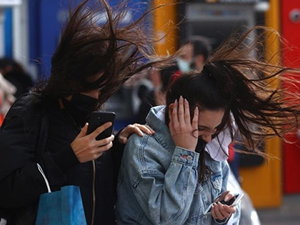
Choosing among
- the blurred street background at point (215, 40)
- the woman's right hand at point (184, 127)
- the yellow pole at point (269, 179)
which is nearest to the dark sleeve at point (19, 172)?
the woman's right hand at point (184, 127)

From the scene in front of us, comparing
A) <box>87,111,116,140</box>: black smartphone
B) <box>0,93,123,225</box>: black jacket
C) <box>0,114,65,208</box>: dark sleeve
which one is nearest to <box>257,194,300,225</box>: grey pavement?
<box>0,93,123,225</box>: black jacket

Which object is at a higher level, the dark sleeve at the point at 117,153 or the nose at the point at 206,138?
the nose at the point at 206,138

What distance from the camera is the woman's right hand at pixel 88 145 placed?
222 centimetres

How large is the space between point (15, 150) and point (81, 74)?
1.23ft

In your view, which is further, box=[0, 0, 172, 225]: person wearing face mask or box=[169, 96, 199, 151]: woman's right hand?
box=[169, 96, 199, 151]: woman's right hand

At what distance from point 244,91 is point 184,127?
0.32m

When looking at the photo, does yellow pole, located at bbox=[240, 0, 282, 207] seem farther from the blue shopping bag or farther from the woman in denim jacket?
the blue shopping bag

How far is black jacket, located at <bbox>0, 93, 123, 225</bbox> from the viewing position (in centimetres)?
216

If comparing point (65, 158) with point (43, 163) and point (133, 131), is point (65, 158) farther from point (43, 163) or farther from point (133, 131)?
point (133, 131)

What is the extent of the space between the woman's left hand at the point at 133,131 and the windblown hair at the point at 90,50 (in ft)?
0.51

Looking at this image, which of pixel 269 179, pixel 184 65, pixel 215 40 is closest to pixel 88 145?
pixel 184 65

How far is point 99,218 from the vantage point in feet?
7.88

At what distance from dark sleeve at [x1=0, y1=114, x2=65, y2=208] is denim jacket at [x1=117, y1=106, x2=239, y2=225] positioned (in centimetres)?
26

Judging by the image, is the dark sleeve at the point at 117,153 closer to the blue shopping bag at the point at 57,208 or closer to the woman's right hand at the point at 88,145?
the woman's right hand at the point at 88,145
